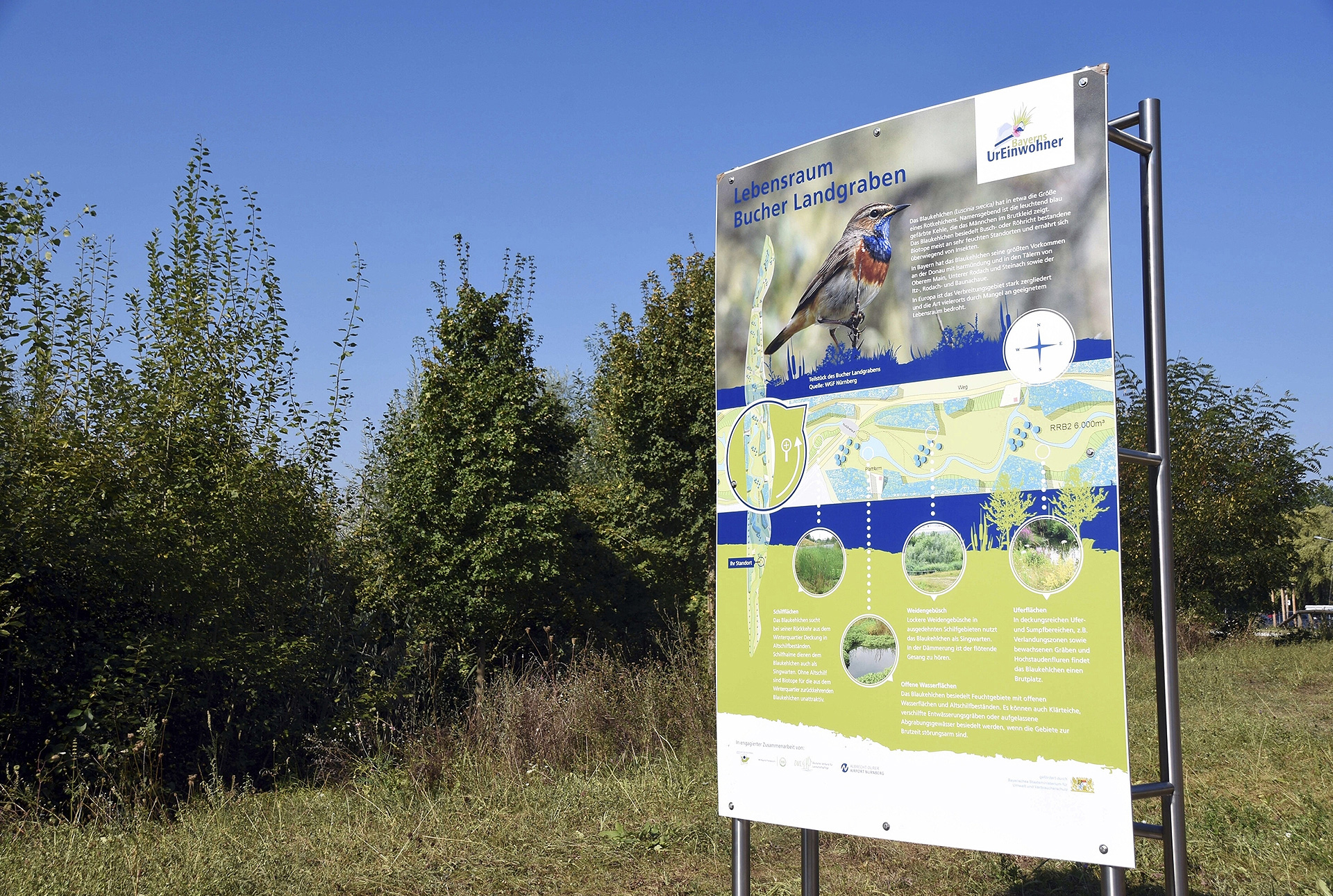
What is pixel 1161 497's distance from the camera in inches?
101

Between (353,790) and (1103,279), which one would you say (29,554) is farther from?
(1103,279)

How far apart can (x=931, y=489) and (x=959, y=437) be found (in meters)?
0.18

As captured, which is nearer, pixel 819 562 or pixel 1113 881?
pixel 1113 881

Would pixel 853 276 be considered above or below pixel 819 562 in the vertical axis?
above

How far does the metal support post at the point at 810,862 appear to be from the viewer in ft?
10.4

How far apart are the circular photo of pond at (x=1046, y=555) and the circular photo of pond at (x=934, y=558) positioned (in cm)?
16

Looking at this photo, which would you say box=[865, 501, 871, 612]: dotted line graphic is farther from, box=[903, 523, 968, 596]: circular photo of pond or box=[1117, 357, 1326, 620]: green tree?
box=[1117, 357, 1326, 620]: green tree

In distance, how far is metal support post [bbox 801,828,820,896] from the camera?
316cm

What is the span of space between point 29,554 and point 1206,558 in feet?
59.4

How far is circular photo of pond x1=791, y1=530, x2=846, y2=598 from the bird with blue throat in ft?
2.12

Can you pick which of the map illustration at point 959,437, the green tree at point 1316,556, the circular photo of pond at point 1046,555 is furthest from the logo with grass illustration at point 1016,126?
the green tree at point 1316,556

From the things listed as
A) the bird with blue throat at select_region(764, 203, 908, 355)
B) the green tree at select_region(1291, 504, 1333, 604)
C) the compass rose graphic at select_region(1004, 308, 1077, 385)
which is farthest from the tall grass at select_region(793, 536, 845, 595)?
the green tree at select_region(1291, 504, 1333, 604)

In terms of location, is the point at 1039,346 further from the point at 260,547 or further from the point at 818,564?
the point at 260,547

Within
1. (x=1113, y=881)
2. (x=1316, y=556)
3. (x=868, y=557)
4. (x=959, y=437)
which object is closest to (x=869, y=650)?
(x=868, y=557)
